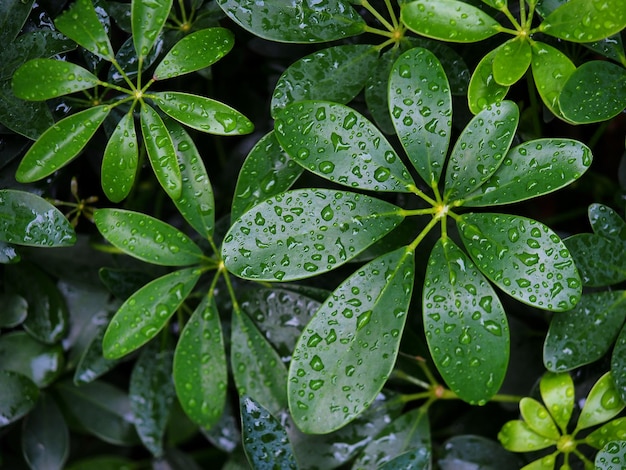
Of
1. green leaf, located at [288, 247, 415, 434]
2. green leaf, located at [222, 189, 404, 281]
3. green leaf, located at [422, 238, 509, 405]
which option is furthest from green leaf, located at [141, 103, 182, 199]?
green leaf, located at [422, 238, 509, 405]

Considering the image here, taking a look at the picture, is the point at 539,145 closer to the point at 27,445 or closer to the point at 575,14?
the point at 575,14

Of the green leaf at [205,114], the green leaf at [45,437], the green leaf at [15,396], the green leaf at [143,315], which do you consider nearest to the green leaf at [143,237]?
the green leaf at [143,315]

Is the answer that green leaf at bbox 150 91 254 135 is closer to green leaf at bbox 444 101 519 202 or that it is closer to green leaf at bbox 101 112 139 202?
green leaf at bbox 101 112 139 202

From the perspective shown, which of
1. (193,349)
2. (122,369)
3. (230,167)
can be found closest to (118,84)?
(230,167)

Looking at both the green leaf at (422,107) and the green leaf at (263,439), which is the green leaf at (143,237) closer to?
the green leaf at (263,439)

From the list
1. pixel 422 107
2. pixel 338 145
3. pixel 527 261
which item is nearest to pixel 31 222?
pixel 338 145

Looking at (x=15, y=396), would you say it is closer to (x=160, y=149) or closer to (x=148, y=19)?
(x=160, y=149)
